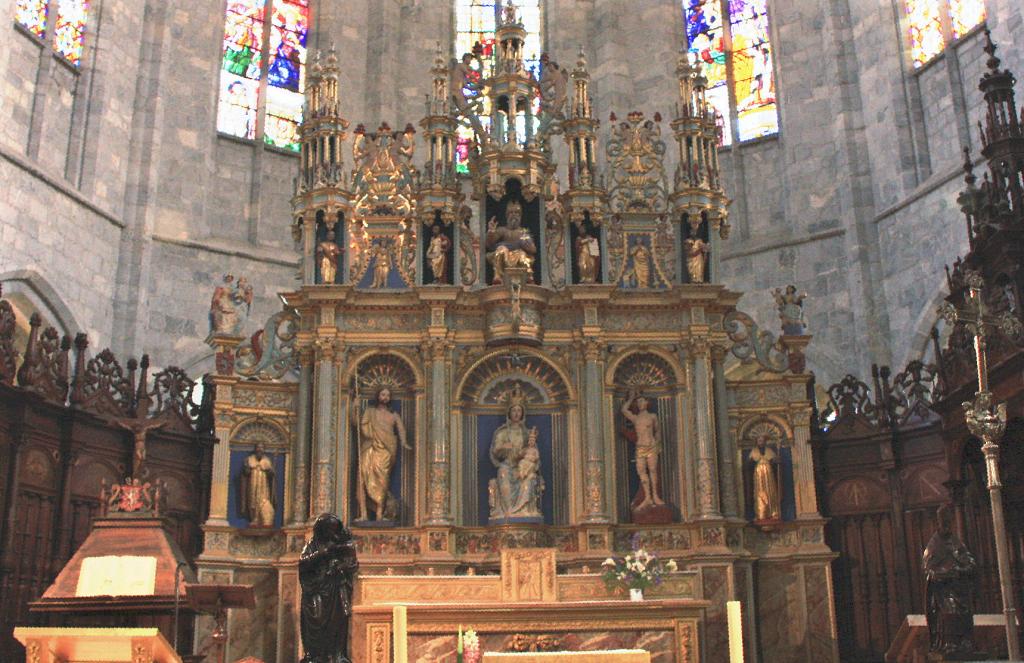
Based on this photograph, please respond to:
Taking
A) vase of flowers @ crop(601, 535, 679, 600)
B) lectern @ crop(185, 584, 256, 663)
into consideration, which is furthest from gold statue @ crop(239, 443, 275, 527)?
lectern @ crop(185, 584, 256, 663)

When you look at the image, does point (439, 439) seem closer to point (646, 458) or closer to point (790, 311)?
point (646, 458)

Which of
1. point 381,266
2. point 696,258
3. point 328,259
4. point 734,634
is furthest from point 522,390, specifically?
point 734,634

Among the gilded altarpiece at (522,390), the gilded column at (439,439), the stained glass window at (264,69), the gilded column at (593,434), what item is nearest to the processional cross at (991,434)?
the gilded altarpiece at (522,390)

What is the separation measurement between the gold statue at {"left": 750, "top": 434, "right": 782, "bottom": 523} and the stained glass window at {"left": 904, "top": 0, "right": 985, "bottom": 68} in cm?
998

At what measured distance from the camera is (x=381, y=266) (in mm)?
18906

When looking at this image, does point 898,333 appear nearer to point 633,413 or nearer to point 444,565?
point 633,413

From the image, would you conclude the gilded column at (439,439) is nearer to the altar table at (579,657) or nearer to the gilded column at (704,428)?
the gilded column at (704,428)

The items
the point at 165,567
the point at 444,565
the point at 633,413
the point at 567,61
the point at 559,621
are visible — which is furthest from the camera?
the point at 567,61

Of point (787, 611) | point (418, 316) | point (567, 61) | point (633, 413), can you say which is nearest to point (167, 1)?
point (567, 61)

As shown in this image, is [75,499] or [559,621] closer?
[559,621]

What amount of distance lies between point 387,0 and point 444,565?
51.8 feet

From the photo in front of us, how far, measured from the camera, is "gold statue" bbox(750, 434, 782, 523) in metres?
18.0

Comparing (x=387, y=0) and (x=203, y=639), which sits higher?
(x=387, y=0)

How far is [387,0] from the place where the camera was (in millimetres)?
28234
